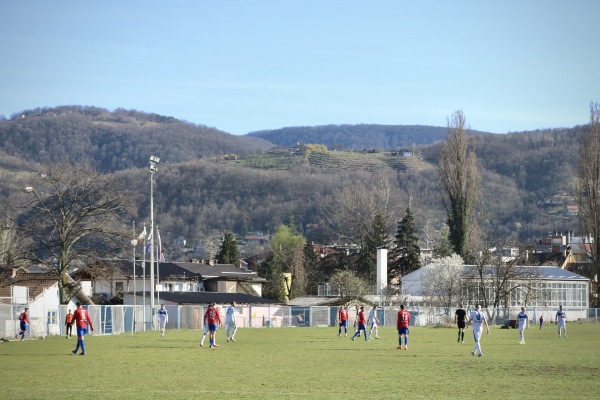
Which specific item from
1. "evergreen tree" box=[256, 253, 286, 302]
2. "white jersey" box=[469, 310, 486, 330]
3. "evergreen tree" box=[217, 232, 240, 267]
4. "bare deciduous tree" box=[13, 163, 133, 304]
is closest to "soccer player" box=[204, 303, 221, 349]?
"white jersey" box=[469, 310, 486, 330]

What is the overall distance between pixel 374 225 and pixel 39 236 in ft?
206

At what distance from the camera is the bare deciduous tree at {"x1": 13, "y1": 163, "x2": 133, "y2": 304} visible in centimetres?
6369

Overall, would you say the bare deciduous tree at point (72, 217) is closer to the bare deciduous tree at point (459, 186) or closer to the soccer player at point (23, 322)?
the soccer player at point (23, 322)

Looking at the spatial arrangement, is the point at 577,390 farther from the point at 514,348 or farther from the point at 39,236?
the point at 39,236

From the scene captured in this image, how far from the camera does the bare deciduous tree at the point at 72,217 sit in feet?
209

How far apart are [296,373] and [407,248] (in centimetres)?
9515

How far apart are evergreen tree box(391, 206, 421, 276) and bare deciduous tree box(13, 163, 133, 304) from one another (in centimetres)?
5754

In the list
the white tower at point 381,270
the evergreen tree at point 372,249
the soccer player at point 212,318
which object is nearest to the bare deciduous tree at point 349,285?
the white tower at point 381,270

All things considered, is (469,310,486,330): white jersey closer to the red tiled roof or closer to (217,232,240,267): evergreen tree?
the red tiled roof

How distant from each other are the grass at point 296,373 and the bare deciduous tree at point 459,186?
199 ft

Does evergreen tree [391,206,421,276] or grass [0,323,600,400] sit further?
evergreen tree [391,206,421,276]

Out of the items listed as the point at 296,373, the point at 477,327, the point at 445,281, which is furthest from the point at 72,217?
the point at 445,281

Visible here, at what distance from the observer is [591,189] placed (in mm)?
96938

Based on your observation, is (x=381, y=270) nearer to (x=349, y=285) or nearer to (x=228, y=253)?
(x=349, y=285)
